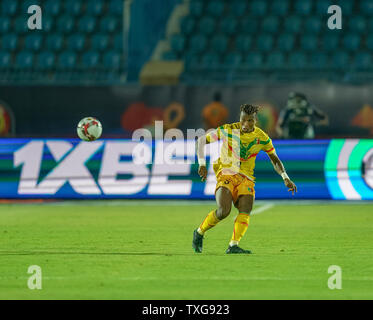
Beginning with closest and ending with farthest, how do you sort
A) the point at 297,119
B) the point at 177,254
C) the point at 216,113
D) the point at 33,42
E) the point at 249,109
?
the point at 249,109, the point at 177,254, the point at 297,119, the point at 216,113, the point at 33,42

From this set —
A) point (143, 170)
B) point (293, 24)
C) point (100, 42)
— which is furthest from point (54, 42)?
point (143, 170)

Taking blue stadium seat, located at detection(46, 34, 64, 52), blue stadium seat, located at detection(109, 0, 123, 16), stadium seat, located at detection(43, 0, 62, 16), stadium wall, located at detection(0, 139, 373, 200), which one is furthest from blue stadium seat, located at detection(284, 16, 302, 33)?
stadium wall, located at detection(0, 139, 373, 200)

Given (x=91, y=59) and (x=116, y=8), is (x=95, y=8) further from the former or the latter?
(x=91, y=59)

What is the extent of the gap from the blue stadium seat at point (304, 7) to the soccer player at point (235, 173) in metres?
15.7

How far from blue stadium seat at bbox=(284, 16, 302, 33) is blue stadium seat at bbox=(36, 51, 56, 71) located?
7078 millimetres

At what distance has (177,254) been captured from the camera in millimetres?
10938

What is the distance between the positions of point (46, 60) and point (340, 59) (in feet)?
28.9

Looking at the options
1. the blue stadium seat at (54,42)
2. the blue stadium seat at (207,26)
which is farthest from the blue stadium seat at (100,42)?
the blue stadium seat at (207,26)

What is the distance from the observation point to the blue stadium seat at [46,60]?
26641 mm

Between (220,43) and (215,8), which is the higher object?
(215,8)

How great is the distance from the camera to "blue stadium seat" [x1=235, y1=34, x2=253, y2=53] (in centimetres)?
2568

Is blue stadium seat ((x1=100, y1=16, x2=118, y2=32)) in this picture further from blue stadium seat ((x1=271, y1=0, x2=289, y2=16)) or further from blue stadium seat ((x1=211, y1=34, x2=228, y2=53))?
blue stadium seat ((x1=271, y1=0, x2=289, y2=16))

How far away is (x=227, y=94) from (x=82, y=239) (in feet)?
38.6

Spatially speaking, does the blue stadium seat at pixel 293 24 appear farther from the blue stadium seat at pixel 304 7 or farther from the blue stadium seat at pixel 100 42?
the blue stadium seat at pixel 100 42
